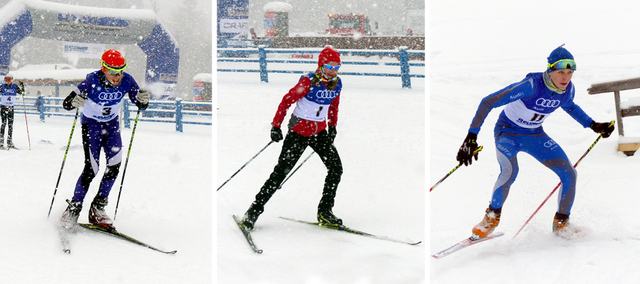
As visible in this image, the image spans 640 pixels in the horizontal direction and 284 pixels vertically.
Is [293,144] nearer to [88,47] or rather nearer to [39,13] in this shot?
[39,13]

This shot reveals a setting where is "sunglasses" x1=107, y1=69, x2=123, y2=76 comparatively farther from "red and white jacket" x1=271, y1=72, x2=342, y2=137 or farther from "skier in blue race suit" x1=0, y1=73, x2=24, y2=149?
"skier in blue race suit" x1=0, y1=73, x2=24, y2=149

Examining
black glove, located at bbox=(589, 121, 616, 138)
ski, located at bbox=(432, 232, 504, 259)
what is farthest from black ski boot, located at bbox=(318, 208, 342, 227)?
black glove, located at bbox=(589, 121, 616, 138)

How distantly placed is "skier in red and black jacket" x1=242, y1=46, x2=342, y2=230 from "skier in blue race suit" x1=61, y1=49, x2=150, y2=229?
4.24ft

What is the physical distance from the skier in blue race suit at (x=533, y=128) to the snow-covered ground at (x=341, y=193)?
753mm

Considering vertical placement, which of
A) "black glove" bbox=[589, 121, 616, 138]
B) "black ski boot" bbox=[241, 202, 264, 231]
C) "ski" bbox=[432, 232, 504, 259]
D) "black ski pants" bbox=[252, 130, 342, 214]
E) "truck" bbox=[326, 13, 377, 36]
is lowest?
"ski" bbox=[432, 232, 504, 259]

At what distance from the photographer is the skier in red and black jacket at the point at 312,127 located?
11.3ft

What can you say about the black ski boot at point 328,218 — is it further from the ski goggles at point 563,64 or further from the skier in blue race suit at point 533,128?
the ski goggles at point 563,64

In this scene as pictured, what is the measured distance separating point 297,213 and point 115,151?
1.67m

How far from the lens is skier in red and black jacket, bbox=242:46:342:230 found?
136 inches

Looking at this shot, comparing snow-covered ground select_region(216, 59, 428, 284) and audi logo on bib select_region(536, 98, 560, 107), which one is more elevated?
audi logo on bib select_region(536, 98, 560, 107)

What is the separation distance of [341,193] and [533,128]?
7.39 feet

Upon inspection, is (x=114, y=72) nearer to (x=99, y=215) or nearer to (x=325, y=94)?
(x=99, y=215)

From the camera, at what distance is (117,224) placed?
4219 millimetres

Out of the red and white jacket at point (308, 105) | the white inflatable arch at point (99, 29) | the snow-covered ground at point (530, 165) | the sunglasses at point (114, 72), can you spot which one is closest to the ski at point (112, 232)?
the sunglasses at point (114, 72)
